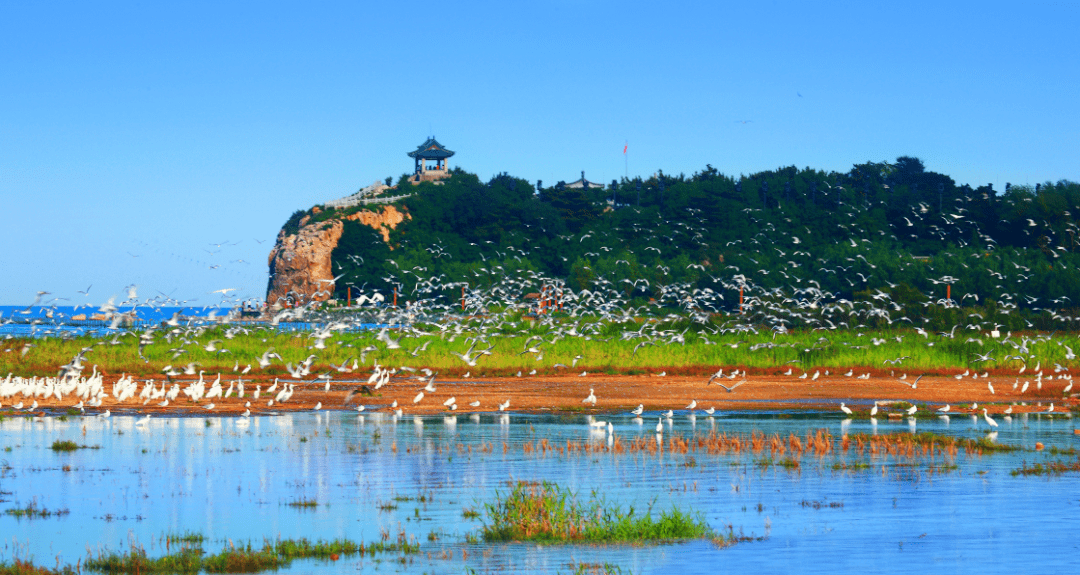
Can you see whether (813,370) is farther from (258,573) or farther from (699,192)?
(699,192)

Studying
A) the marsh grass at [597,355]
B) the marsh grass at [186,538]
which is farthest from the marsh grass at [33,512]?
the marsh grass at [597,355]

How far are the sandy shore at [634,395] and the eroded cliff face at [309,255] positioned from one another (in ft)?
321

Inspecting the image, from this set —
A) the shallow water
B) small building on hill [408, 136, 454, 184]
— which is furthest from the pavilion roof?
the shallow water

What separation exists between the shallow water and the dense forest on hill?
242 ft

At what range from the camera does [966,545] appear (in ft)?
57.2

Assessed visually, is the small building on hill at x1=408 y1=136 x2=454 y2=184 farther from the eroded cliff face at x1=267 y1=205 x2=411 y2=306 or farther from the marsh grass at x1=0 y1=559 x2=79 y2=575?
the marsh grass at x1=0 y1=559 x2=79 y2=575

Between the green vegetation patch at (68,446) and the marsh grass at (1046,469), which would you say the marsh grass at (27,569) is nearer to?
the green vegetation patch at (68,446)

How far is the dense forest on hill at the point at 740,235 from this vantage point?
113m

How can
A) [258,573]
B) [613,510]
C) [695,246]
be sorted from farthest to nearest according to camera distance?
[695,246] → [613,510] → [258,573]

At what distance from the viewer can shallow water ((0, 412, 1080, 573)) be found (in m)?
16.4

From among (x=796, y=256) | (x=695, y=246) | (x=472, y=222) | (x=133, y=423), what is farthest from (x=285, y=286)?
(x=133, y=423)

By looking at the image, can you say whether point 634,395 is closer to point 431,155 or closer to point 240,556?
point 240,556

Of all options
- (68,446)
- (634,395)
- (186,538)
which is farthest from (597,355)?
(186,538)

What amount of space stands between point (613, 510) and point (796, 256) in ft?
384
